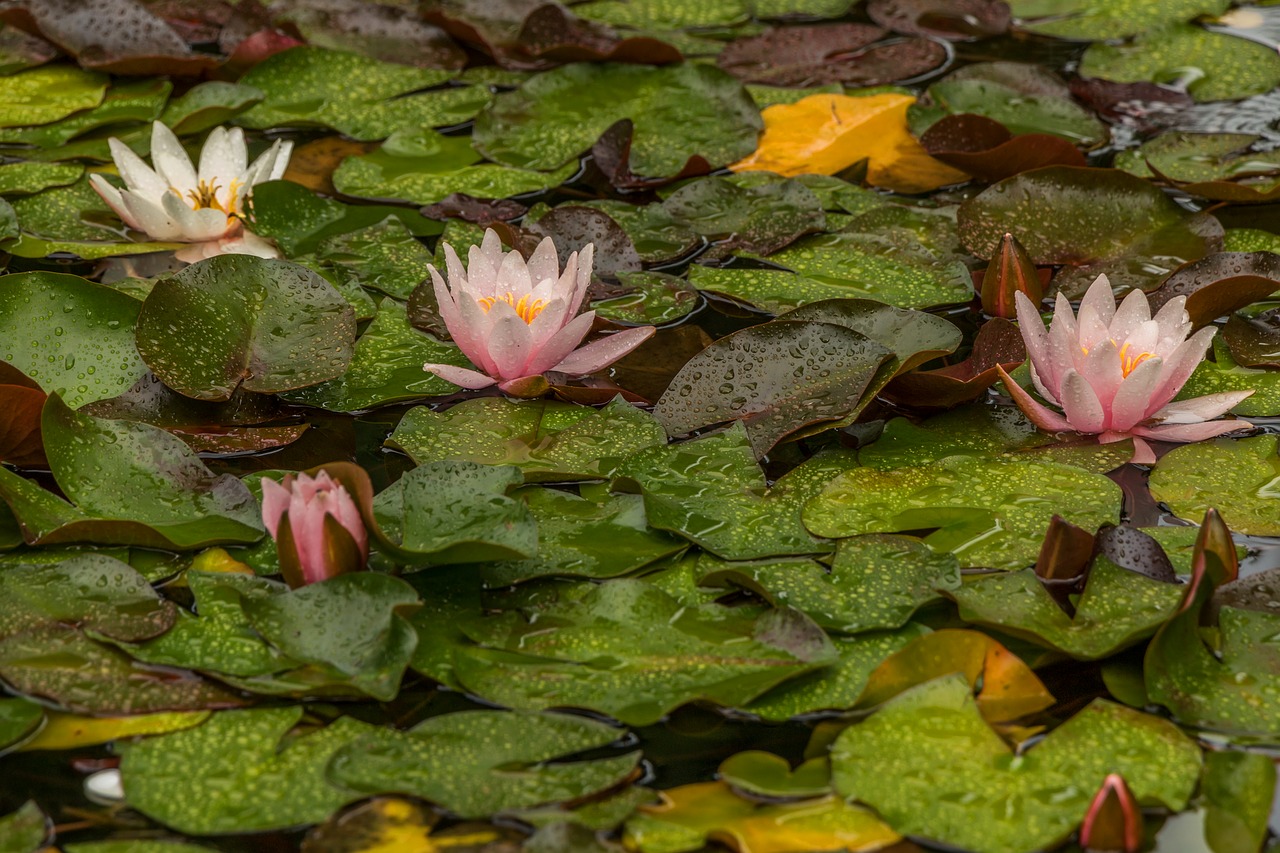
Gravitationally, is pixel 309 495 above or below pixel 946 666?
above

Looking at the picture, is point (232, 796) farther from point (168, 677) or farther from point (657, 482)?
point (657, 482)

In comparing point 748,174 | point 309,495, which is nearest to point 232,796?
point 309,495

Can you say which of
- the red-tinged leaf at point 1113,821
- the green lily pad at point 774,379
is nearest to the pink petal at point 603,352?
the green lily pad at point 774,379

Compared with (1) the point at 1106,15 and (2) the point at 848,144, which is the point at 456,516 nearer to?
(2) the point at 848,144

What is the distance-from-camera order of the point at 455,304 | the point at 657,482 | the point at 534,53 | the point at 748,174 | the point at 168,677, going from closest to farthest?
the point at 168,677 < the point at 657,482 < the point at 455,304 < the point at 748,174 < the point at 534,53

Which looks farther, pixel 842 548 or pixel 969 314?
pixel 969 314

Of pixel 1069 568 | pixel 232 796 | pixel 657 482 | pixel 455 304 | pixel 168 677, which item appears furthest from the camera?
pixel 455 304
